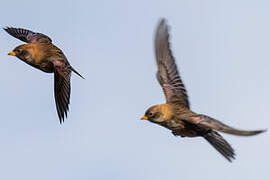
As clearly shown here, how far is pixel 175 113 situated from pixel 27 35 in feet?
21.6

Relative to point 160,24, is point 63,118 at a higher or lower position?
lower

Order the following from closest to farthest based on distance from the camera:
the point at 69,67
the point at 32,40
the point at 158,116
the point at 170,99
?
the point at 158,116 < the point at 170,99 < the point at 69,67 < the point at 32,40

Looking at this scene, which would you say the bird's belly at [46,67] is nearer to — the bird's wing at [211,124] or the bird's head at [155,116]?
the bird's head at [155,116]

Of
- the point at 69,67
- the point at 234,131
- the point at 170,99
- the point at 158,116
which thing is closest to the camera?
the point at 234,131

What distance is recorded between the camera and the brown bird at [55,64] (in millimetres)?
13500

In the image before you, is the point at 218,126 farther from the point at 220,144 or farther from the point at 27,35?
the point at 27,35

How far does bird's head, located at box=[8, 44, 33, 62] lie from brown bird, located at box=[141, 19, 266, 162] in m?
2.98

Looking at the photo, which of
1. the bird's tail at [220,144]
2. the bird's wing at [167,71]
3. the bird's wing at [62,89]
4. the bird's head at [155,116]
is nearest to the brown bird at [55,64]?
the bird's wing at [62,89]

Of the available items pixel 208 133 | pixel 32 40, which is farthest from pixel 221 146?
pixel 32 40

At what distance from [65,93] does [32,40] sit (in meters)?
2.59

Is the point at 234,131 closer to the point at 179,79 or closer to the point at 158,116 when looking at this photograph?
the point at 158,116

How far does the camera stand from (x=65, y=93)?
1370 centimetres

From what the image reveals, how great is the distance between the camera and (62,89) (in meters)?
13.7

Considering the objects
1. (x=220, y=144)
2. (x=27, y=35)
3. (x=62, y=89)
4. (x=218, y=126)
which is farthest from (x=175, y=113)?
(x=27, y=35)
